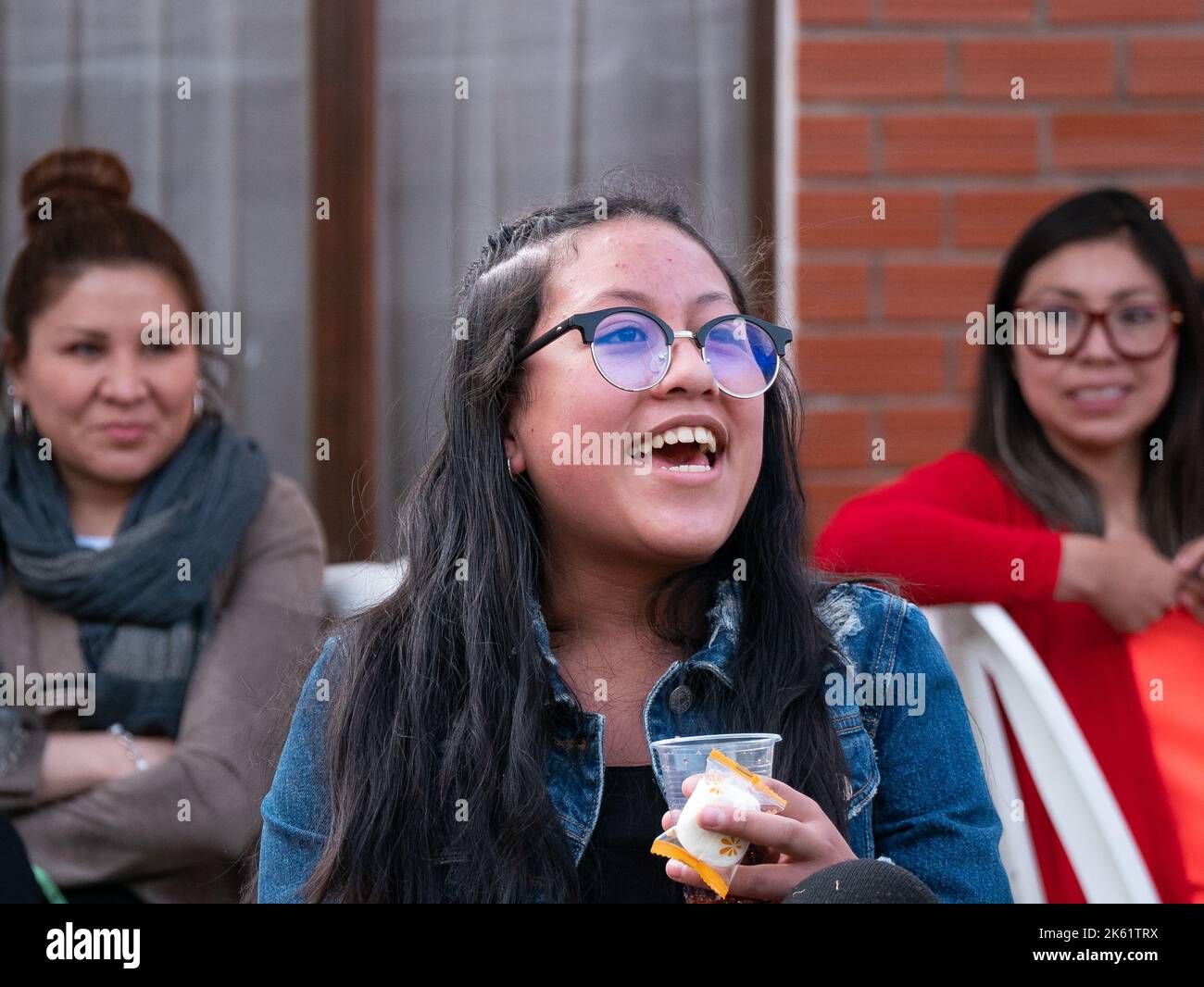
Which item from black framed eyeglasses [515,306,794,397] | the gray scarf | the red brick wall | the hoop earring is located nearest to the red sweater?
black framed eyeglasses [515,306,794,397]

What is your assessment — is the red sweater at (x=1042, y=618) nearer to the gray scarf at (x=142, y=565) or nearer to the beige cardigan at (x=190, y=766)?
the beige cardigan at (x=190, y=766)

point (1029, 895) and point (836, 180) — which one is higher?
point (836, 180)

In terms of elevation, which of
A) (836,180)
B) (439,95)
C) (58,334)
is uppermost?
(439,95)

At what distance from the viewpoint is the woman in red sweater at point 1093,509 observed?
2.44 m

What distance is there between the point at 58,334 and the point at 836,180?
1.82 metres

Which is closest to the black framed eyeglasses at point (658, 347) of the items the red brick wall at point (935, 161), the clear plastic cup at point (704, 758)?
the clear plastic cup at point (704, 758)

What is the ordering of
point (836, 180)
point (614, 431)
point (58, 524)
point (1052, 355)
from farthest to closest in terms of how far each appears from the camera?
1. point (836, 180)
2. point (58, 524)
3. point (1052, 355)
4. point (614, 431)

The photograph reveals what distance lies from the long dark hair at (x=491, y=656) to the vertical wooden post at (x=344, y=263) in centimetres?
168

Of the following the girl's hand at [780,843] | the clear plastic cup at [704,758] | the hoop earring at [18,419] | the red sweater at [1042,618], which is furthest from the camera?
the hoop earring at [18,419]
